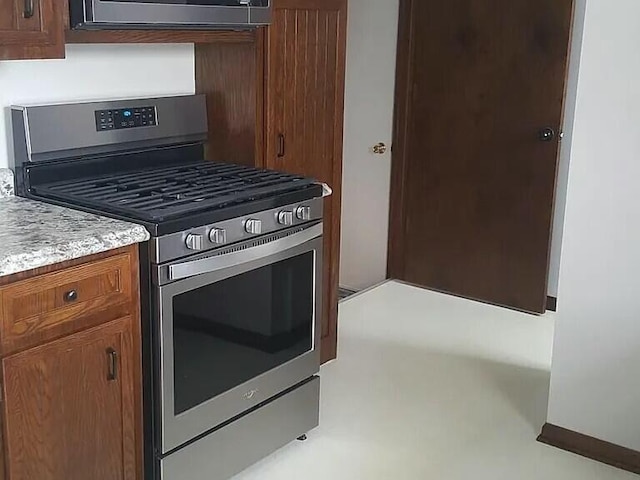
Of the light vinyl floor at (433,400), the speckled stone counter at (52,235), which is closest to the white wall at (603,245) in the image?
the light vinyl floor at (433,400)

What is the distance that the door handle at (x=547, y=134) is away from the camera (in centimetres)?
390

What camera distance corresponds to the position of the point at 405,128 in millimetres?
4391

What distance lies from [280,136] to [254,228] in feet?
2.24

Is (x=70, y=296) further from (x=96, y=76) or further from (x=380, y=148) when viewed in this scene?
(x=380, y=148)

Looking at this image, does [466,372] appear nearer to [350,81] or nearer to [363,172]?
[363,172]

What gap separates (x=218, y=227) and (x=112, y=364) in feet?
1.47

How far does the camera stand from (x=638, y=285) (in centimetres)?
260

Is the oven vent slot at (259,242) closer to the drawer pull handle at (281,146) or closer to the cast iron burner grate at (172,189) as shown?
the cast iron burner grate at (172,189)

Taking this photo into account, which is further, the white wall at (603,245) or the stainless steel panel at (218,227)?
the white wall at (603,245)

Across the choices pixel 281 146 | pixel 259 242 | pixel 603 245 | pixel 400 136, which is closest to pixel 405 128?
pixel 400 136

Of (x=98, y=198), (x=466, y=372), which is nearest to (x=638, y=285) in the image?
(x=466, y=372)

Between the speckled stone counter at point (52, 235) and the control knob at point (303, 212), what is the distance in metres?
0.57

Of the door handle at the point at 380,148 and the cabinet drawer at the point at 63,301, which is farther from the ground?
the door handle at the point at 380,148

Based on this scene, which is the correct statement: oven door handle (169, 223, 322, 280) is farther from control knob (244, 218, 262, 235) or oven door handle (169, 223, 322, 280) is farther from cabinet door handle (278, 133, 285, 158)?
cabinet door handle (278, 133, 285, 158)
